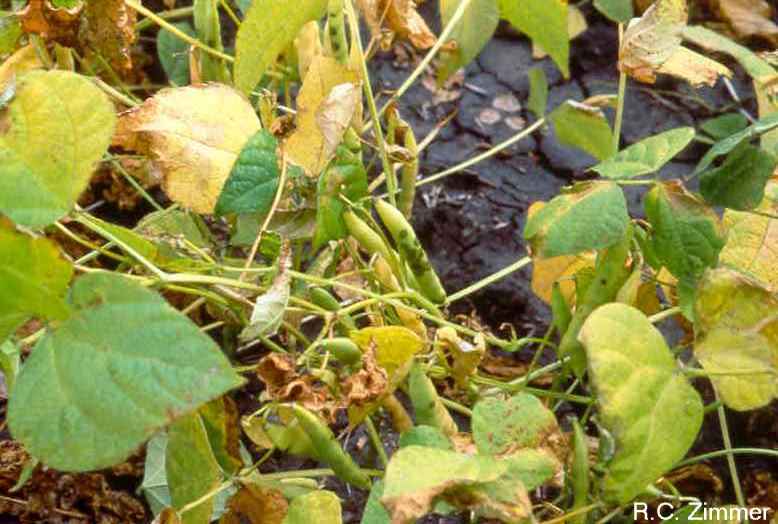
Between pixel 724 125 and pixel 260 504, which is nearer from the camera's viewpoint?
pixel 260 504

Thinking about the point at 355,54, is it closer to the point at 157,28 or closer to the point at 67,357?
the point at 67,357

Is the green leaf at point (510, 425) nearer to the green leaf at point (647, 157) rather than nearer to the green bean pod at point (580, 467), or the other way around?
the green bean pod at point (580, 467)

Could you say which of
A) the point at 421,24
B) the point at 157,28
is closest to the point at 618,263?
the point at 421,24

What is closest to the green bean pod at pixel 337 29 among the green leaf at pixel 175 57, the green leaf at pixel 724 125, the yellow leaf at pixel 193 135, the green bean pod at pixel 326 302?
the yellow leaf at pixel 193 135

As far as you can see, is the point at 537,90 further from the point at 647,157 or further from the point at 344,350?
the point at 344,350

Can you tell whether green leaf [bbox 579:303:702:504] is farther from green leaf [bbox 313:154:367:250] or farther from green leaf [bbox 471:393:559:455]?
green leaf [bbox 313:154:367:250]

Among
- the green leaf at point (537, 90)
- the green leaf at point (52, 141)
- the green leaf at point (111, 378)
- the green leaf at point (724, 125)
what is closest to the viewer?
the green leaf at point (111, 378)

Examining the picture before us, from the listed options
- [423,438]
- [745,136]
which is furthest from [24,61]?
[745,136]
